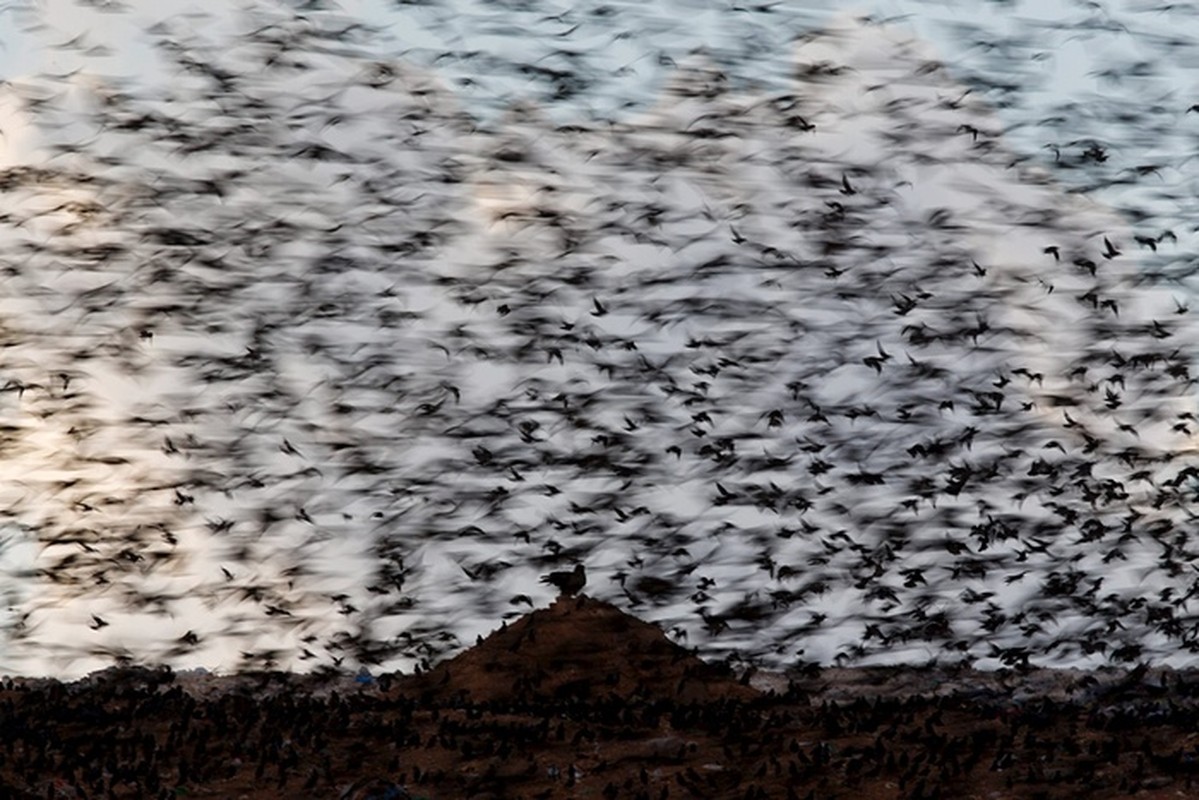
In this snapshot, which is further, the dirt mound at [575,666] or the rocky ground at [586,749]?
the dirt mound at [575,666]

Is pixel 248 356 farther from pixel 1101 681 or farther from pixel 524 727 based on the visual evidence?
pixel 1101 681

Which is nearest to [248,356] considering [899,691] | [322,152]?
[322,152]

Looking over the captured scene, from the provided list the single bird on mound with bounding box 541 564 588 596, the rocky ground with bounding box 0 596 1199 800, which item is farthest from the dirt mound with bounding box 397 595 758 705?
the rocky ground with bounding box 0 596 1199 800

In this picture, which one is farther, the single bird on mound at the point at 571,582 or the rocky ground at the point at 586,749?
the single bird on mound at the point at 571,582

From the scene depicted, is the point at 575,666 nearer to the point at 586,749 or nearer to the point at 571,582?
the point at 571,582

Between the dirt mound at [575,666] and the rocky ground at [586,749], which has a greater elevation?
the rocky ground at [586,749]

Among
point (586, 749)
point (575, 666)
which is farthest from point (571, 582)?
point (586, 749)

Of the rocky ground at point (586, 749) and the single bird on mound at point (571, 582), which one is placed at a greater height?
the rocky ground at point (586, 749)

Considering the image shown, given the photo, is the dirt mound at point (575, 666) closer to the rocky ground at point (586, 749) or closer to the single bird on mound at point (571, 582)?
the single bird on mound at point (571, 582)

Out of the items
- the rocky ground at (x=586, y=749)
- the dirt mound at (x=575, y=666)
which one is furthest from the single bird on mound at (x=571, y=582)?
the rocky ground at (x=586, y=749)
